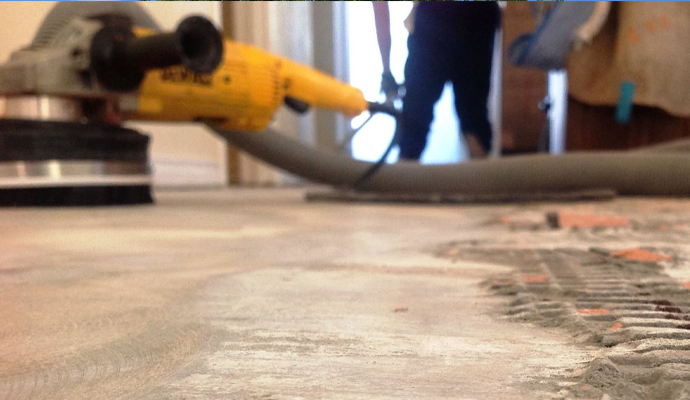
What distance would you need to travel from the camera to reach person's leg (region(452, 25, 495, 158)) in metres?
1.58

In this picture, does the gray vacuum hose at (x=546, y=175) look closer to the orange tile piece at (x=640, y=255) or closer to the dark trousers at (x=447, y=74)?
the dark trousers at (x=447, y=74)

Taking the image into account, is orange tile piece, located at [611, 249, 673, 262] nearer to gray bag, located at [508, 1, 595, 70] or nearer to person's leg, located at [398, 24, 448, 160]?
person's leg, located at [398, 24, 448, 160]

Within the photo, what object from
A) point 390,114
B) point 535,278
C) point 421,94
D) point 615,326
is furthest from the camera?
point 421,94

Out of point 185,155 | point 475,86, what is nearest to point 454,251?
point 475,86

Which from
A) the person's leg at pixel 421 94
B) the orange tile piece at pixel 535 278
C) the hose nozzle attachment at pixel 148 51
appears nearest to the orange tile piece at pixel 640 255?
the orange tile piece at pixel 535 278

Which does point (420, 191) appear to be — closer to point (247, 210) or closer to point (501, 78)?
point (247, 210)

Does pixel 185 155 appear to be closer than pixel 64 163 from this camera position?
No

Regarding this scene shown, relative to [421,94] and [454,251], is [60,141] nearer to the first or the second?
[454,251]

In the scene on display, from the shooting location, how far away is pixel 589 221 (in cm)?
→ 90

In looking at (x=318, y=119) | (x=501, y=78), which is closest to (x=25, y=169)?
(x=318, y=119)

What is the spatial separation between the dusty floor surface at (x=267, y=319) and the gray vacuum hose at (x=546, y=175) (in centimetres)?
66

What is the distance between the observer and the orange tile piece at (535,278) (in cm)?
47

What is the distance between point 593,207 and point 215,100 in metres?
0.90

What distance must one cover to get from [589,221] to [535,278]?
0.48 meters
